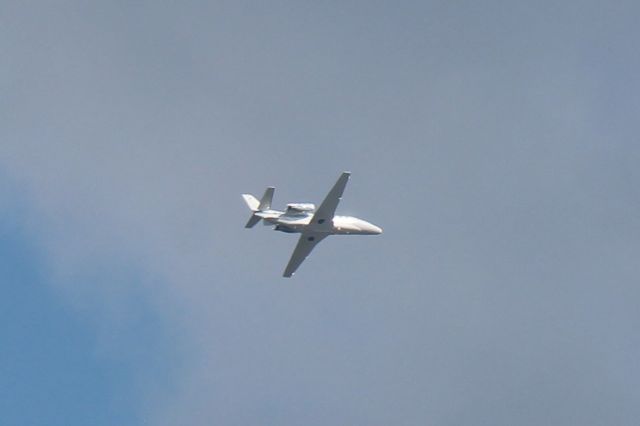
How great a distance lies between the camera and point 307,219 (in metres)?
188

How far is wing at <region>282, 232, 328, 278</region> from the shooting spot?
192750 millimetres

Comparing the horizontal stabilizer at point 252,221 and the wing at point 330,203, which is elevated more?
the wing at point 330,203

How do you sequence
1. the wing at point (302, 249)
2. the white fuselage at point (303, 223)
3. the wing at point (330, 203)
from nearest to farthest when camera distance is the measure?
the wing at point (330, 203) → the white fuselage at point (303, 223) → the wing at point (302, 249)

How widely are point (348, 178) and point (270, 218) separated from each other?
14.4 m

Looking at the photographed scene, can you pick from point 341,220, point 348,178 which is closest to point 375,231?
point 341,220

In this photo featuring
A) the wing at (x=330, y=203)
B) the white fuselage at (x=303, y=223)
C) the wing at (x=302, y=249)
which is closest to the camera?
the wing at (x=330, y=203)

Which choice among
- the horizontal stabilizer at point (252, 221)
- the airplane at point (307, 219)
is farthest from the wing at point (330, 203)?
the horizontal stabilizer at point (252, 221)

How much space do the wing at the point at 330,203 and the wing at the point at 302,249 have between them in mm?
4501

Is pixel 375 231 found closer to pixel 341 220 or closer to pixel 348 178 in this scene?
pixel 341 220

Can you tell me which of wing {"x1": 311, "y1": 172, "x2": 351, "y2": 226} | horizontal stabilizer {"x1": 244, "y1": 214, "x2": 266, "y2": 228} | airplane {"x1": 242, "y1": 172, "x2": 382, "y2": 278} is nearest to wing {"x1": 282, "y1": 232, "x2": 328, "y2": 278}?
airplane {"x1": 242, "y1": 172, "x2": 382, "y2": 278}

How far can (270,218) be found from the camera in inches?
7328

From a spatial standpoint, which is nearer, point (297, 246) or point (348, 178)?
point (348, 178)

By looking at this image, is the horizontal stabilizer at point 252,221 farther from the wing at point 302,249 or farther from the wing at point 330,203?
the wing at point 330,203

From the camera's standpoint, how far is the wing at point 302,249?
632 feet
